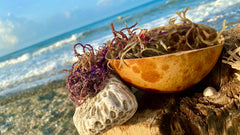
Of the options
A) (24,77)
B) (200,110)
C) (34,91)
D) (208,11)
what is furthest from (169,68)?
(208,11)

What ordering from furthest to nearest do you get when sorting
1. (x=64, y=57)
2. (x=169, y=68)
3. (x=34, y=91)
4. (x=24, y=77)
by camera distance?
(x=64, y=57) < (x=24, y=77) < (x=34, y=91) < (x=169, y=68)

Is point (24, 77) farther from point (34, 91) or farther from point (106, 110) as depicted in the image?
point (106, 110)

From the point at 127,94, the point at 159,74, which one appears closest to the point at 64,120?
the point at 127,94

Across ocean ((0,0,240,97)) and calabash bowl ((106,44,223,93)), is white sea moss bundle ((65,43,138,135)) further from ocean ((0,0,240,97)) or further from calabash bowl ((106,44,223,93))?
ocean ((0,0,240,97))

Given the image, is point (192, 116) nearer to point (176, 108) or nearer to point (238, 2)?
point (176, 108)

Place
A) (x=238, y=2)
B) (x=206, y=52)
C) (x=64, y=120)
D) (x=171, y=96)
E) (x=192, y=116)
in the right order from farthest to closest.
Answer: (x=238, y=2) → (x=64, y=120) → (x=171, y=96) → (x=192, y=116) → (x=206, y=52)

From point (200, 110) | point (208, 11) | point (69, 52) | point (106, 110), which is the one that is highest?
point (69, 52)

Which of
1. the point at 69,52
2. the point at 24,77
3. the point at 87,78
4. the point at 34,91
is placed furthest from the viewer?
the point at 69,52
